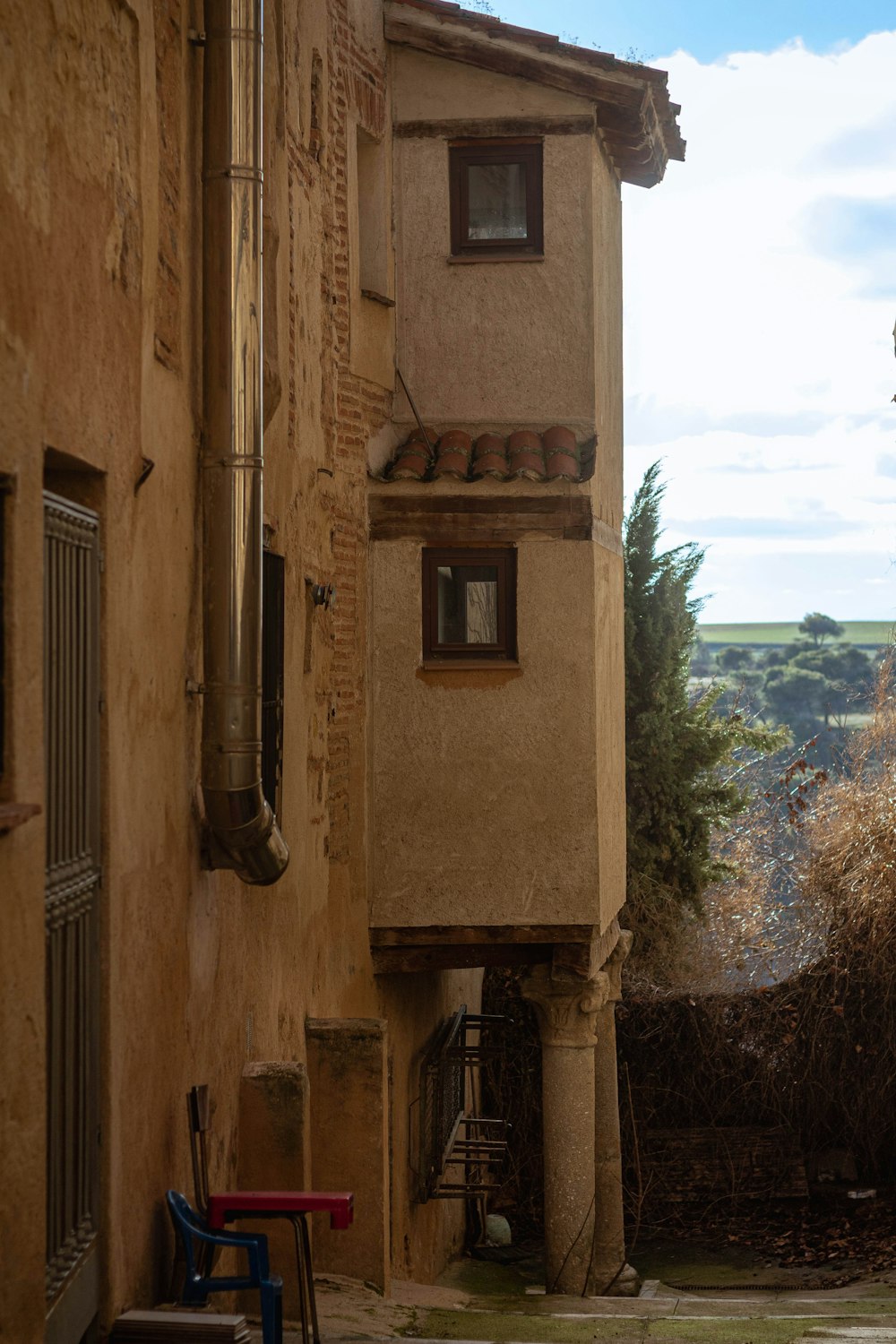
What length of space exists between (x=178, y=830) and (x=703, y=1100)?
12.2 meters

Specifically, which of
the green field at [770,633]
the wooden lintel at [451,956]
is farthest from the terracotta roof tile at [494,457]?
the green field at [770,633]

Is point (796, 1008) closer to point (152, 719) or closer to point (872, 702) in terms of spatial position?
point (872, 702)

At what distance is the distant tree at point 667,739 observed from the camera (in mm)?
21094

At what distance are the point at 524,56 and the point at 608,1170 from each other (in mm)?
9296

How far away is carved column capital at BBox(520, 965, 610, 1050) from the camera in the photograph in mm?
12070

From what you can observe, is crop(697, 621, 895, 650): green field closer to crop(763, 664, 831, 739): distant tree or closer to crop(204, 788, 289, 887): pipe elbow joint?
crop(763, 664, 831, 739): distant tree

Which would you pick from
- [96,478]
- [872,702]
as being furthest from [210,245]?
[872,702]

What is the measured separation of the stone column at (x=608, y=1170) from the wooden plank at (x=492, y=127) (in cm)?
677

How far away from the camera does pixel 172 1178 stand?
6.29m

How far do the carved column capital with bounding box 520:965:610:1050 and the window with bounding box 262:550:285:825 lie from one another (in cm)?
394

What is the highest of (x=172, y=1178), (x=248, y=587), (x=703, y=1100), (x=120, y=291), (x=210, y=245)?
(x=210, y=245)

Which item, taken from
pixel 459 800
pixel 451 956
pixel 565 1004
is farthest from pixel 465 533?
pixel 565 1004

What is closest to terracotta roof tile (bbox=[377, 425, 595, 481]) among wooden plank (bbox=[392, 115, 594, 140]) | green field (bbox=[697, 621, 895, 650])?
wooden plank (bbox=[392, 115, 594, 140])

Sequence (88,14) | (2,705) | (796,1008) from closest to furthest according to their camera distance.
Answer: (2,705), (88,14), (796,1008)
